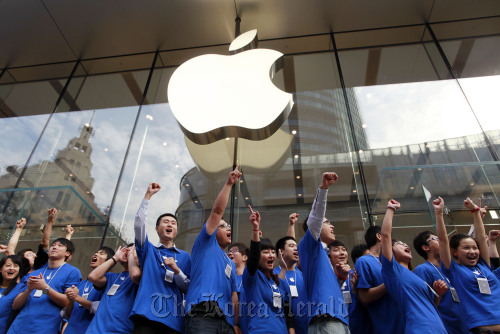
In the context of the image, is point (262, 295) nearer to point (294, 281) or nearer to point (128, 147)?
point (294, 281)

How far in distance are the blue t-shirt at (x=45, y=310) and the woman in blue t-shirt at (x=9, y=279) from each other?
0.15 metres

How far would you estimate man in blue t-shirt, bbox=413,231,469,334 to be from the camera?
268 centimetres

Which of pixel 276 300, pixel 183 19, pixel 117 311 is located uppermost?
pixel 183 19

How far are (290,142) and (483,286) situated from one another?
3.27 meters

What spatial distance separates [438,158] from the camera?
491 centimetres

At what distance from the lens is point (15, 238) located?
4051mm

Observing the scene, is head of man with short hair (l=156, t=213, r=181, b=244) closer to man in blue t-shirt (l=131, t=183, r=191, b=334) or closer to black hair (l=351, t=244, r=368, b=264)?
man in blue t-shirt (l=131, t=183, r=191, b=334)

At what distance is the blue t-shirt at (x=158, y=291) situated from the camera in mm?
2398

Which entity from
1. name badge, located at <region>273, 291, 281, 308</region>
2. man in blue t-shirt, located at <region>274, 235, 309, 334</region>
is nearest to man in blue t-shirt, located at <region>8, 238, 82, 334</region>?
name badge, located at <region>273, 291, 281, 308</region>

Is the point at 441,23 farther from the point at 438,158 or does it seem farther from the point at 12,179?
the point at 12,179

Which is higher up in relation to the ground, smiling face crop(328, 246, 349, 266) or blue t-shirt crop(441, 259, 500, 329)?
smiling face crop(328, 246, 349, 266)

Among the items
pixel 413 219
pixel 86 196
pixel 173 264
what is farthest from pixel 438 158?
pixel 86 196

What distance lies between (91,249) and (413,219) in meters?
4.06

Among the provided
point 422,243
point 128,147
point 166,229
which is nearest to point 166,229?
point 166,229
